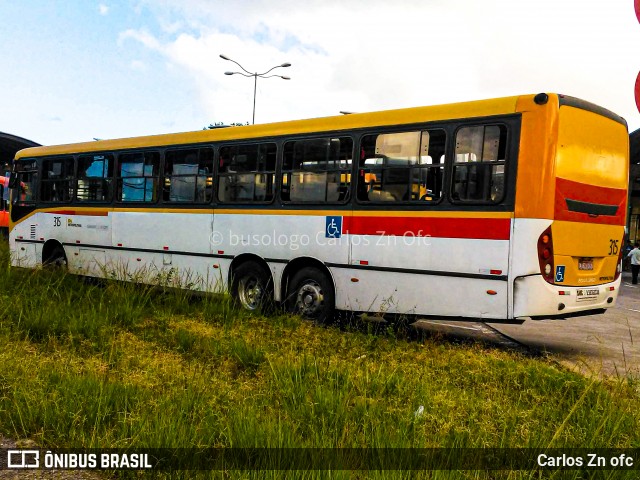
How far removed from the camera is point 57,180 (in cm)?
1416

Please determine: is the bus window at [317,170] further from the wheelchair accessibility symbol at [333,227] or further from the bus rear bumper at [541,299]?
the bus rear bumper at [541,299]

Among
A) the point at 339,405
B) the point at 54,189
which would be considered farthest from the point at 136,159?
the point at 339,405

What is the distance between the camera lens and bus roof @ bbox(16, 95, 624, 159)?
778cm

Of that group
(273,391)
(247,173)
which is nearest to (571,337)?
(247,173)

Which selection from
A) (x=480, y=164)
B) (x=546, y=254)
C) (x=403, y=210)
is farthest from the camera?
(x=403, y=210)

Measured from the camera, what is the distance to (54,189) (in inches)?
560

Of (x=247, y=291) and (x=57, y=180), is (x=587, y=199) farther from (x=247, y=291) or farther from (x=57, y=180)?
(x=57, y=180)

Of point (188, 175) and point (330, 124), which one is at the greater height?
point (330, 124)

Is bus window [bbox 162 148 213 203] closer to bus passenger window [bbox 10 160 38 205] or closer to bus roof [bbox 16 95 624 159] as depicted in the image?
bus roof [bbox 16 95 624 159]

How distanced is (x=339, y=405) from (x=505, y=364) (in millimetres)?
2652

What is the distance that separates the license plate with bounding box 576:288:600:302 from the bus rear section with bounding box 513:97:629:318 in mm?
12

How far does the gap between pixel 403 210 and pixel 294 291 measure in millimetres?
2226

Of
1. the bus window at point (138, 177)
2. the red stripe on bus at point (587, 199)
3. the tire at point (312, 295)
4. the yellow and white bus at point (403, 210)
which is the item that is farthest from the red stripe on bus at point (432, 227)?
the bus window at point (138, 177)

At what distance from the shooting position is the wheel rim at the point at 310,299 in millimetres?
9258
